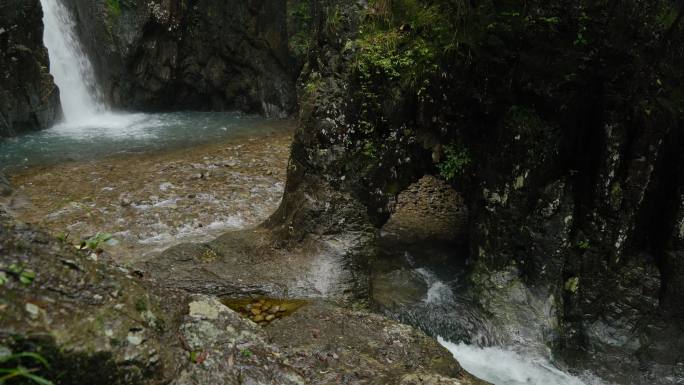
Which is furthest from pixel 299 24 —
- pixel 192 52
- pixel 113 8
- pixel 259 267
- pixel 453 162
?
pixel 259 267

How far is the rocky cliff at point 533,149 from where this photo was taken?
556cm

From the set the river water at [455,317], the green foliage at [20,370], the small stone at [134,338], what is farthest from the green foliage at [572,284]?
the green foliage at [20,370]

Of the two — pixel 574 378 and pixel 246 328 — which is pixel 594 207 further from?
pixel 246 328

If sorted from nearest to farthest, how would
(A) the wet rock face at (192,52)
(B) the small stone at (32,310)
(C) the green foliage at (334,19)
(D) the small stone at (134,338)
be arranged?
(B) the small stone at (32,310), (D) the small stone at (134,338), (C) the green foliage at (334,19), (A) the wet rock face at (192,52)

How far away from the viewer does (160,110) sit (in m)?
18.8

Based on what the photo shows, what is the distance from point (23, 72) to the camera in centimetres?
1401

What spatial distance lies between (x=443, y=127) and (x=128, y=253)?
553 cm

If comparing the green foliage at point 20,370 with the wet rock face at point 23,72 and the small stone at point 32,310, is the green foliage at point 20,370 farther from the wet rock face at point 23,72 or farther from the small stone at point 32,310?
the wet rock face at point 23,72

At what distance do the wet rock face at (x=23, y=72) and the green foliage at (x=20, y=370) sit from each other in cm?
1456

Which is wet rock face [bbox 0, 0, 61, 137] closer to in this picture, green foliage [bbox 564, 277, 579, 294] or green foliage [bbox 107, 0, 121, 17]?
green foliage [bbox 107, 0, 121, 17]

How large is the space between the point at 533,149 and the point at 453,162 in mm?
1163

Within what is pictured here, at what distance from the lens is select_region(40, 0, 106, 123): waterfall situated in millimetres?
16609

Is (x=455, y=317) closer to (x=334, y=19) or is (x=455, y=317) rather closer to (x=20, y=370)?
(x=334, y=19)

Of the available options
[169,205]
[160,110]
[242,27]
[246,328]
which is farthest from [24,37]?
[246,328]
